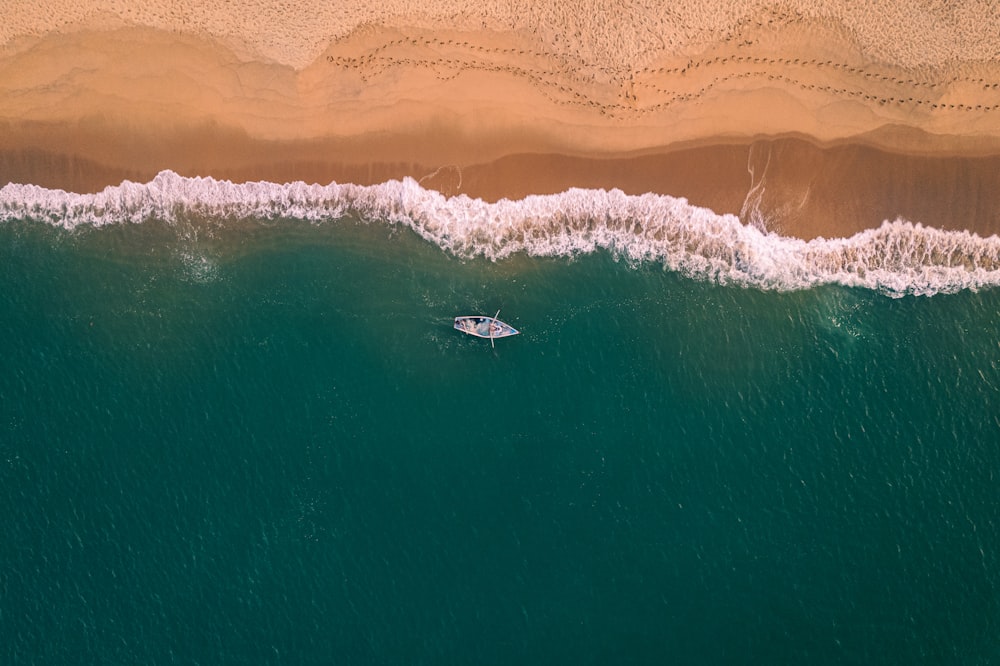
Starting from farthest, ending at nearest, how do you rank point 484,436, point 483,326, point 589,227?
point 589,227, point 484,436, point 483,326

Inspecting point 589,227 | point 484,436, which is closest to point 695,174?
point 589,227

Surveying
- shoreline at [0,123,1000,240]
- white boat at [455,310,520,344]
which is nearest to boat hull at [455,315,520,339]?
white boat at [455,310,520,344]

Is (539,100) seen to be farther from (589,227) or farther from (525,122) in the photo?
(589,227)

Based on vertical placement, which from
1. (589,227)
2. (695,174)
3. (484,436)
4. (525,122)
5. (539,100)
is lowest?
(484,436)

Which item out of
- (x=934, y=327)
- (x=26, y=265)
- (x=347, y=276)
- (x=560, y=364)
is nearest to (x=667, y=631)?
(x=560, y=364)

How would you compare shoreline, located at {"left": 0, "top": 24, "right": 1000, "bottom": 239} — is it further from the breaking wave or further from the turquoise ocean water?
the turquoise ocean water

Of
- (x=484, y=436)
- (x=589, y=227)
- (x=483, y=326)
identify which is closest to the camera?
(x=483, y=326)

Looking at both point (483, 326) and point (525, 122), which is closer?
point (483, 326)
